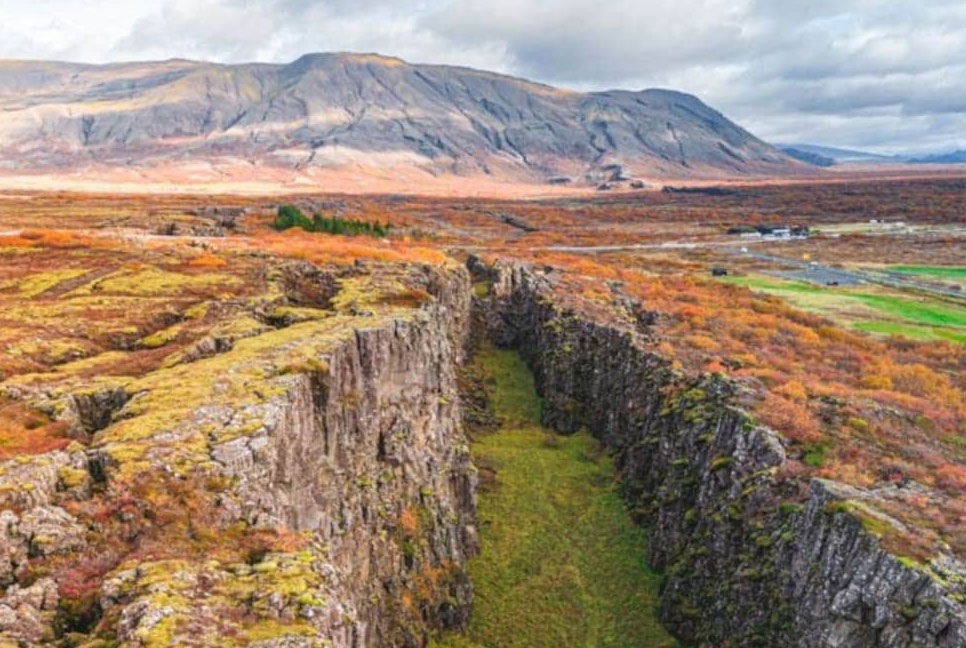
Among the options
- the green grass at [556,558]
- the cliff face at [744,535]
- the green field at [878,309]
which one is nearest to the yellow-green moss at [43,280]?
the green grass at [556,558]

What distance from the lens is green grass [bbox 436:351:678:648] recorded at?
34188 millimetres

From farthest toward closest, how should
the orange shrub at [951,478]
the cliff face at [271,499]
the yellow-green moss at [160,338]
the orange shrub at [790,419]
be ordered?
the yellow-green moss at [160,338] < the orange shrub at [790,419] < the orange shrub at [951,478] < the cliff face at [271,499]

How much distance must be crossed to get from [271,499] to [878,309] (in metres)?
81.3

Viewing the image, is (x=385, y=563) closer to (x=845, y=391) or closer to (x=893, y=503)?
(x=893, y=503)

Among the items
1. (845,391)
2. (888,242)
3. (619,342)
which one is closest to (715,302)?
(619,342)

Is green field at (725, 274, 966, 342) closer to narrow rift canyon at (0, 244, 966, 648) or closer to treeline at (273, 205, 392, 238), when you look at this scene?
narrow rift canyon at (0, 244, 966, 648)

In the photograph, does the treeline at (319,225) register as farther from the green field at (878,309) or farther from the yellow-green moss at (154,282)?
the green field at (878,309)

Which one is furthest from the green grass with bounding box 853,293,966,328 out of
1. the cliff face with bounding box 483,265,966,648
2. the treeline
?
the treeline

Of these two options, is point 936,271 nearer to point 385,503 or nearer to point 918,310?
point 918,310

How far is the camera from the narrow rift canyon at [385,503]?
16812 millimetres

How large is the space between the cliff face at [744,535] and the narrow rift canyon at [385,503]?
114 mm

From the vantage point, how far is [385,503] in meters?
32.1

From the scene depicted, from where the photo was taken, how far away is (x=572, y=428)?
5869 centimetres

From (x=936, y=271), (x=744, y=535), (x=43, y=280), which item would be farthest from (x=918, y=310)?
(x=43, y=280)
